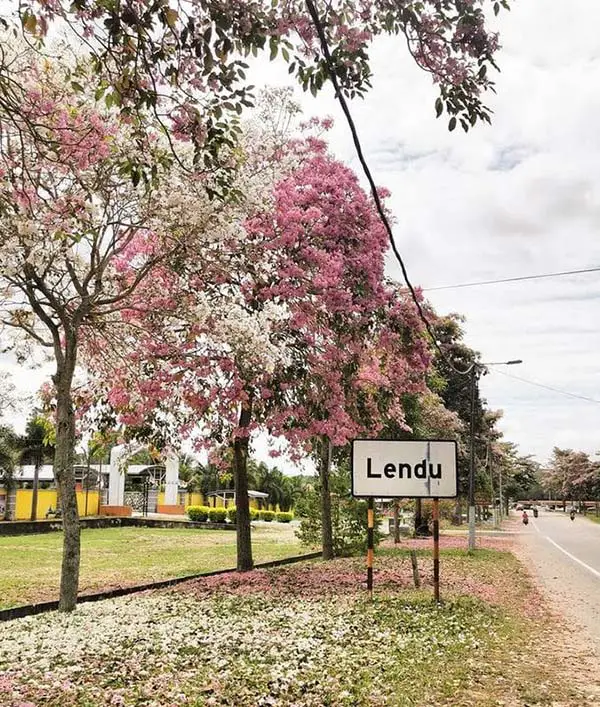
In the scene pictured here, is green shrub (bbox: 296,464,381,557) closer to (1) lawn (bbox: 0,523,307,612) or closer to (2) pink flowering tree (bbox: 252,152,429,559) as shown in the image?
(1) lawn (bbox: 0,523,307,612)

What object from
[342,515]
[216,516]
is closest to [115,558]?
[342,515]

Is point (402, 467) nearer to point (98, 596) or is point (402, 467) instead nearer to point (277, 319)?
point (277, 319)

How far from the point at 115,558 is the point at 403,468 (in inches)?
560

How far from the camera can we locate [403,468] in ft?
44.6

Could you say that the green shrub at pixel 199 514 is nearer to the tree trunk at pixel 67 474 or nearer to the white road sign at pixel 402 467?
the white road sign at pixel 402 467

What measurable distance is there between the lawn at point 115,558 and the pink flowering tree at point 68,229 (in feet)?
13.4

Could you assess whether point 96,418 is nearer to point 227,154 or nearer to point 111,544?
point 227,154

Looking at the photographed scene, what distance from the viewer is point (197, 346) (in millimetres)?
14039

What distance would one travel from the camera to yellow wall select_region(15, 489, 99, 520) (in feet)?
144

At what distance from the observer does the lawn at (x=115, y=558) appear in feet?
56.1

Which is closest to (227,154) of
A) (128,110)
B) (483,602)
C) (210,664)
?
(128,110)

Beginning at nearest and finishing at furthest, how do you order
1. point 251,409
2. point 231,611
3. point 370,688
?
1. point 370,688
2. point 231,611
3. point 251,409

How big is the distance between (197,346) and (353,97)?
8883 millimetres

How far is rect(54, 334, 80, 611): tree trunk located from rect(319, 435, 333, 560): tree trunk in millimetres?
10209
